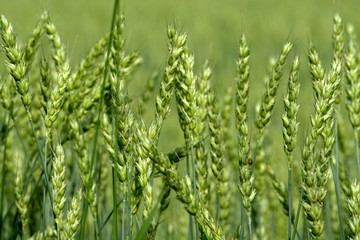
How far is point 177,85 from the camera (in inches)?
67.6

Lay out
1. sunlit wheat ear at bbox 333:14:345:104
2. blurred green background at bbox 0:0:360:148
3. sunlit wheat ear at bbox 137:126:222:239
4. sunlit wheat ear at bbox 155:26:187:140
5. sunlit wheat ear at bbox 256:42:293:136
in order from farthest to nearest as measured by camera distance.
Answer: blurred green background at bbox 0:0:360:148, sunlit wheat ear at bbox 333:14:345:104, sunlit wheat ear at bbox 256:42:293:136, sunlit wheat ear at bbox 155:26:187:140, sunlit wheat ear at bbox 137:126:222:239

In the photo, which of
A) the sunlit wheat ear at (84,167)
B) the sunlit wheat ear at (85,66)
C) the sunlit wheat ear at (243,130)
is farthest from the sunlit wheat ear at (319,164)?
the sunlit wheat ear at (85,66)

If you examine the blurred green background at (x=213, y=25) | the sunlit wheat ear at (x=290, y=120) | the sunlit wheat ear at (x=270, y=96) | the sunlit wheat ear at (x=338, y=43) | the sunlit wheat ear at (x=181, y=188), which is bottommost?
the sunlit wheat ear at (x=181, y=188)

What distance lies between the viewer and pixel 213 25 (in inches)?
400

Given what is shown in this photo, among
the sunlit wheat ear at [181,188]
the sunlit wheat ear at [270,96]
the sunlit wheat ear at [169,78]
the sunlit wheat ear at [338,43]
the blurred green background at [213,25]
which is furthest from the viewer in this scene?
the blurred green background at [213,25]

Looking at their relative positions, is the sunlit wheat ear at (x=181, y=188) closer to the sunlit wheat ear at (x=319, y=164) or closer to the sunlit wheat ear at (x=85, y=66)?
the sunlit wheat ear at (x=319, y=164)

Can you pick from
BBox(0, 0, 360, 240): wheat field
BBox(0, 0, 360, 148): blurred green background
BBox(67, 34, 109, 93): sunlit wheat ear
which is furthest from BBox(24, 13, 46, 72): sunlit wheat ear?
BBox(0, 0, 360, 148): blurred green background

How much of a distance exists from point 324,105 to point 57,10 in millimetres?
10457

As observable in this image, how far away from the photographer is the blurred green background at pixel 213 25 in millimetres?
8266

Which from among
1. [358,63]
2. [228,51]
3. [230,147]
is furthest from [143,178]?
[228,51]

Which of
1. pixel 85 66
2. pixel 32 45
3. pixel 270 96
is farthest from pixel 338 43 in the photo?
pixel 32 45

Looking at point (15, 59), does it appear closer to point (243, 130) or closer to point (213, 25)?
point (243, 130)

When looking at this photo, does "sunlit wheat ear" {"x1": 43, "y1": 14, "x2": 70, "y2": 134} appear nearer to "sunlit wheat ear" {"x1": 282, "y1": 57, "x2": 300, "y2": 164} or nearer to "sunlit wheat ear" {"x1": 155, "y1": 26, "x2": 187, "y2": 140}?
"sunlit wheat ear" {"x1": 155, "y1": 26, "x2": 187, "y2": 140}

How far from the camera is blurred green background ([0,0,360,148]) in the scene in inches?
325
